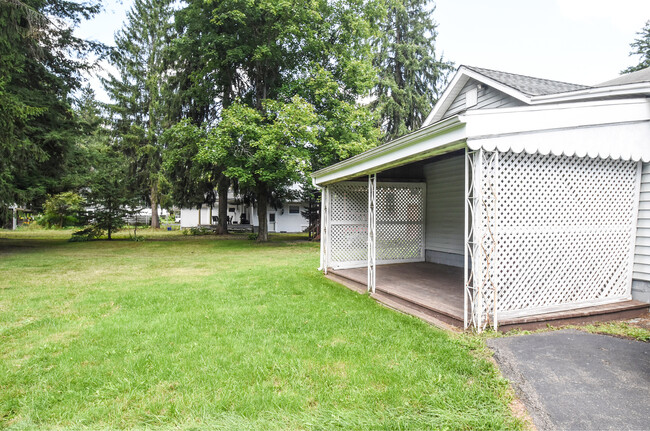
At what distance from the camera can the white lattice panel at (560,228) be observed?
400 centimetres

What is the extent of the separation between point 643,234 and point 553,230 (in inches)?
64.2

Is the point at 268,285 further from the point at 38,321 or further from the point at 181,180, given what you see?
the point at 181,180

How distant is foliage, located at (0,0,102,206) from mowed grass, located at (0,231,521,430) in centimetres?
729

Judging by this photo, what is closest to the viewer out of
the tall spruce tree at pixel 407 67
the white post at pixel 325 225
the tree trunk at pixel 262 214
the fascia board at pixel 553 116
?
the fascia board at pixel 553 116

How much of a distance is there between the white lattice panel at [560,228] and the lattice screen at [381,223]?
14.0 feet

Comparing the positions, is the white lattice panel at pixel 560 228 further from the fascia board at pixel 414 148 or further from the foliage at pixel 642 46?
the foliage at pixel 642 46

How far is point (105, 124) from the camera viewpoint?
78.1ft

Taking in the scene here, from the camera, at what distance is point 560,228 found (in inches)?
170

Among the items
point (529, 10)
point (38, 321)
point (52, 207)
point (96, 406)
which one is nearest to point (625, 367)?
point (96, 406)

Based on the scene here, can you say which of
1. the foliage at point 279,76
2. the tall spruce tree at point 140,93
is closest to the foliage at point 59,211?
the tall spruce tree at point 140,93

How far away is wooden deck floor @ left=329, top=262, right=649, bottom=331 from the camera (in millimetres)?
4111

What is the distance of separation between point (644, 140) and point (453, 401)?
4480mm

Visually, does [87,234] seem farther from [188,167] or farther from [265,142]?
[265,142]

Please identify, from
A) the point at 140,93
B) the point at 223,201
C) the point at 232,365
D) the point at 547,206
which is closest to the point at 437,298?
the point at 547,206
